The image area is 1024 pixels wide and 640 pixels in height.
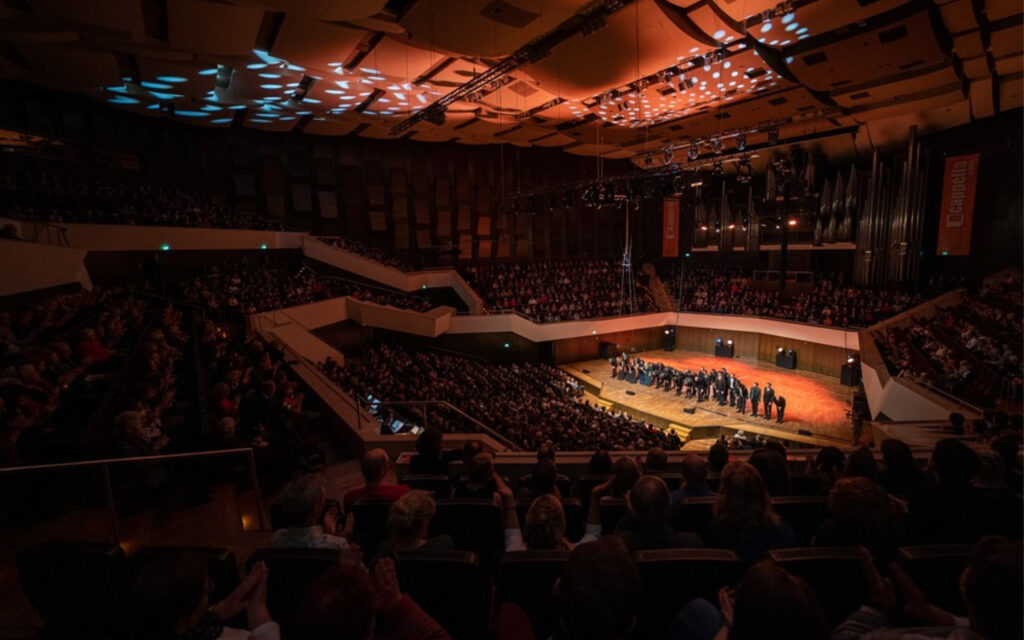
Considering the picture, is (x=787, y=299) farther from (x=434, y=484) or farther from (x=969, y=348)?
(x=434, y=484)

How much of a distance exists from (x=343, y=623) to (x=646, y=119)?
52.7 ft

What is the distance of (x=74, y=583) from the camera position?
6.08ft

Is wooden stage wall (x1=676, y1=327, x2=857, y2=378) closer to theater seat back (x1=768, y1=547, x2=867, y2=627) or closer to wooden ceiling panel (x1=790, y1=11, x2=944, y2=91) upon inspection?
wooden ceiling panel (x1=790, y1=11, x2=944, y2=91)

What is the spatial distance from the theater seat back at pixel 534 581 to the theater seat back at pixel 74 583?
1.47 metres

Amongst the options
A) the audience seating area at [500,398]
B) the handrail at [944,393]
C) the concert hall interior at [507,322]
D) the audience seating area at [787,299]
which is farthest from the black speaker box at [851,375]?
the audience seating area at [500,398]

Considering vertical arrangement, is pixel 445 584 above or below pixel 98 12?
below

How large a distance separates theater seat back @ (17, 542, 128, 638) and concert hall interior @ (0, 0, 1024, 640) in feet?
0.04

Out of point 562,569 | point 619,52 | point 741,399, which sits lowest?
point 741,399

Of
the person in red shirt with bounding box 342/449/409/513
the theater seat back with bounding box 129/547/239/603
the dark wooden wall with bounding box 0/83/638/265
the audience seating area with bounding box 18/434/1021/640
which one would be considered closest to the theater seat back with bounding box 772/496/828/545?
the audience seating area with bounding box 18/434/1021/640

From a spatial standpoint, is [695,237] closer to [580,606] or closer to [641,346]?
[641,346]

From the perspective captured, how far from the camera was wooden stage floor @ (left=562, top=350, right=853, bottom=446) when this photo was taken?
12430 mm

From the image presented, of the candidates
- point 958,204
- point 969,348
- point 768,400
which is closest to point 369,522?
point 969,348

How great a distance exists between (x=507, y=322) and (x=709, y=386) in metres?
7.52

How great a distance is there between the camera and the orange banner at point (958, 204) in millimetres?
13430
